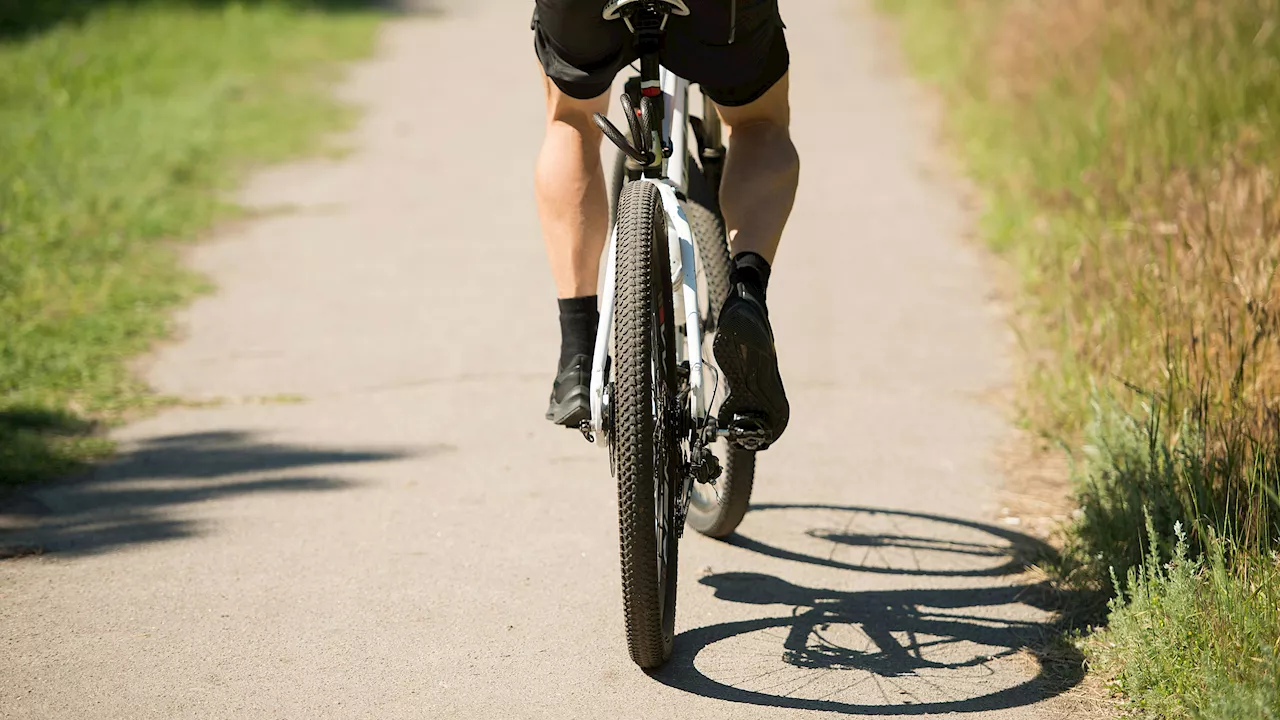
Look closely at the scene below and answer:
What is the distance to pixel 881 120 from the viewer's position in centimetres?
988

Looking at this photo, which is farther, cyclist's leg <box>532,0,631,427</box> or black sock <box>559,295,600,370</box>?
black sock <box>559,295,600,370</box>

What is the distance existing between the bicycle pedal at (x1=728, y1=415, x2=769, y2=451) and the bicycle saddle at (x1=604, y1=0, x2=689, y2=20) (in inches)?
37.0

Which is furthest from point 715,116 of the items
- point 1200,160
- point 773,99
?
point 1200,160

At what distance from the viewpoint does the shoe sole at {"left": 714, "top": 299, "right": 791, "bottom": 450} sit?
125 inches

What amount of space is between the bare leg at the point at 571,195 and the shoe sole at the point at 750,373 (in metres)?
0.43

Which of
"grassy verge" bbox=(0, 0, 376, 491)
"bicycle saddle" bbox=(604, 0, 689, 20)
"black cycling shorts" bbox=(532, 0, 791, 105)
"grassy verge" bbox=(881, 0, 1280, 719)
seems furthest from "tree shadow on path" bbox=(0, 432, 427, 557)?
"grassy verge" bbox=(881, 0, 1280, 719)

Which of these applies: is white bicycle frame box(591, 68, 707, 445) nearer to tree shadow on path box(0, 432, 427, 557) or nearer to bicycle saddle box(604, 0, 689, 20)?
bicycle saddle box(604, 0, 689, 20)

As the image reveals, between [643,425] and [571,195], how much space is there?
76 centimetres

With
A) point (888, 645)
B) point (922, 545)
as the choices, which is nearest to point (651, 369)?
point (888, 645)

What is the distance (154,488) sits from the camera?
14.5 feet

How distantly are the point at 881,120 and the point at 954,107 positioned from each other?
2.05 ft

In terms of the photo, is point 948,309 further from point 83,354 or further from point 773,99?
point 83,354

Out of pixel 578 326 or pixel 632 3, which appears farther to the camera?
pixel 578 326

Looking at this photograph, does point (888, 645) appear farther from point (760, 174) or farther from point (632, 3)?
point (632, 3)
